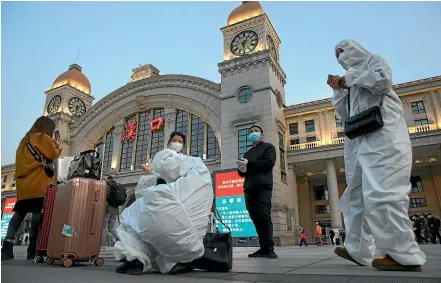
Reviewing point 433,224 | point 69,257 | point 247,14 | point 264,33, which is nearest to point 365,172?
point 69,257

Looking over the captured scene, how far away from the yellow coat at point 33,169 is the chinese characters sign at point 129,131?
62.9ft

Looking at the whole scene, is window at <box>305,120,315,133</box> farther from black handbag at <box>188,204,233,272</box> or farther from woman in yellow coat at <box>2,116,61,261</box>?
black handbag at <box>188,204,233,272</box>

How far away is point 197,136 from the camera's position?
2058 centimetres

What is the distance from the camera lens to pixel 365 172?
243 cm

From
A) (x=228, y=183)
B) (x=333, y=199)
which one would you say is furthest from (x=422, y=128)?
(x=228, y=183)

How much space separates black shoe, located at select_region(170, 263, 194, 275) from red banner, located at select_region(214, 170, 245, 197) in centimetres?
A: 1291

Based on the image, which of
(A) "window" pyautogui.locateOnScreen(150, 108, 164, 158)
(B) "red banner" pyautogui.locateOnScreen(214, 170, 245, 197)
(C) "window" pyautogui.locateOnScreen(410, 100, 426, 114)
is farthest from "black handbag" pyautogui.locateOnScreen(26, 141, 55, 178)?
(C) "window" pyautogui.locateOnScreen(410, 100, 426, 114)

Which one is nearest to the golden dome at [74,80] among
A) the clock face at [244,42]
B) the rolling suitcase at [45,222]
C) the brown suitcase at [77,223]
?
the clock face at [244,42]

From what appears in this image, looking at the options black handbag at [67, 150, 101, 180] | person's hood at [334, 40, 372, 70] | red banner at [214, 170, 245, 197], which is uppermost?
red banner at [214, 170, 245, 197]

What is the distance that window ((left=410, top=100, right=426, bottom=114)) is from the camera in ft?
62.0

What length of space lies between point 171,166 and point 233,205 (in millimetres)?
12958

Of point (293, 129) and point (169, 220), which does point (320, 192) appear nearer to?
point (293, 129)

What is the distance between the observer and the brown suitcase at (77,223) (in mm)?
3039

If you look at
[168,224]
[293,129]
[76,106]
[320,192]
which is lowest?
[168,224]
